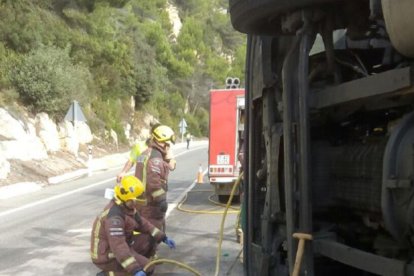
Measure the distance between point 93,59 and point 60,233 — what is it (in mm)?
27452

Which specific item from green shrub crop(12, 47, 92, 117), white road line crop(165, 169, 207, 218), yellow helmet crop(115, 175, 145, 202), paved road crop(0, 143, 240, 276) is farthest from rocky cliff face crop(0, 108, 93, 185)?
yellow helmet crop(115, 175, 145, 202)

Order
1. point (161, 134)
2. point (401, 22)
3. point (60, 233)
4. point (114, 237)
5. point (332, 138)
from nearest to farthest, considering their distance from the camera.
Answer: point (401, 22) → point (332, 138) → point (114, 237) → point (161, 134) → point (60, 233)

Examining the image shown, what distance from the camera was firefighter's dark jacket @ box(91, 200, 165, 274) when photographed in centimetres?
503

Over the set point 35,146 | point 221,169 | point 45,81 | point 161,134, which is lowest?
point 221,169

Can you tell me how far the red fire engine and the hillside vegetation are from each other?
13995 mm

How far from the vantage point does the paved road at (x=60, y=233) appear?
6953 mm

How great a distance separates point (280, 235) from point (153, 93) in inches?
1695

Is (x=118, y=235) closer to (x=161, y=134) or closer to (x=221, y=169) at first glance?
(x=161, y=134)

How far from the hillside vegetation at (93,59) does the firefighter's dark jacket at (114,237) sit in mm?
19589

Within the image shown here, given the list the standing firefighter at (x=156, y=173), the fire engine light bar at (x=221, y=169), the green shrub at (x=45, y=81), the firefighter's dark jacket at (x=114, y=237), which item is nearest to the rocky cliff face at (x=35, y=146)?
the green shrub at (x=45, y=81)

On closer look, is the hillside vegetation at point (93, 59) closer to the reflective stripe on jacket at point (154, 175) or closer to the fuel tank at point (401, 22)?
the reflective stripe on jacket at point (154, 175)

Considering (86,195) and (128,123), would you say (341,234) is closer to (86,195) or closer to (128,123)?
(86,195)

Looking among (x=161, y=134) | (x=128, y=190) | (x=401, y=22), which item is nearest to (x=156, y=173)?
(x=161, y=134)

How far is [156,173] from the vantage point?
701 cm
